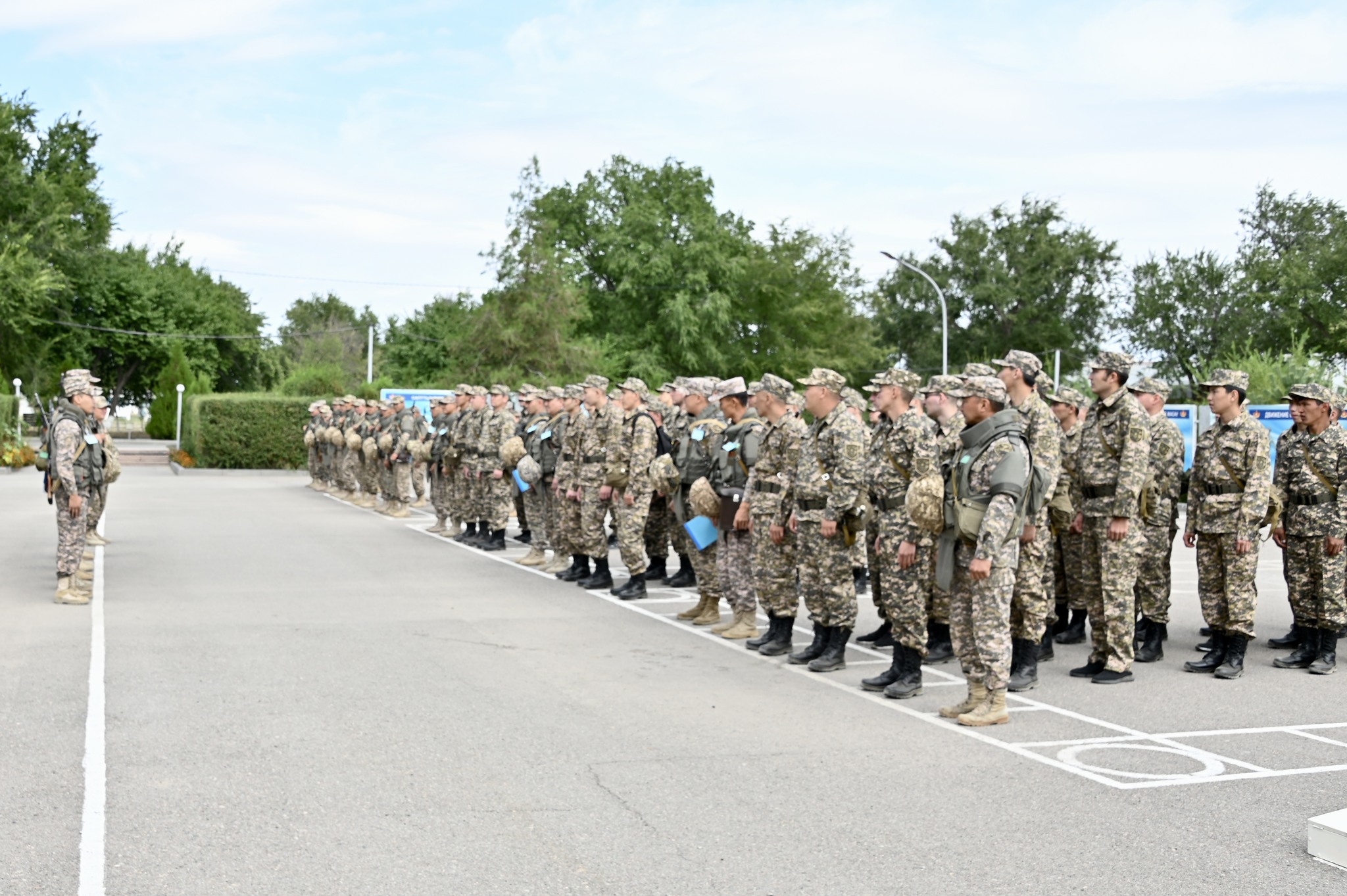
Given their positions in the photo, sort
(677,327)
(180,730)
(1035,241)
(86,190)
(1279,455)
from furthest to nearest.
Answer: (1035,241) → (86,190) → (677,327) → (1279,455) → (180,730)

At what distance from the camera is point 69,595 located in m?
11.9

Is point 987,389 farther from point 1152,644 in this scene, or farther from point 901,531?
point 1152,644

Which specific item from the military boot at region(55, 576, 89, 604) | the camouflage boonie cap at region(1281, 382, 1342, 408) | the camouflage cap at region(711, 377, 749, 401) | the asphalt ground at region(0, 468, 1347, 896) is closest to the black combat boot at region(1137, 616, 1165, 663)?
the asphalt ground at region(0, 468, 1347, 896)

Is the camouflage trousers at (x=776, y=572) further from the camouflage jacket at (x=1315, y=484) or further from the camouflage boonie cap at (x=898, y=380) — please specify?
the camouflage jacket at (x=1315, y=484)

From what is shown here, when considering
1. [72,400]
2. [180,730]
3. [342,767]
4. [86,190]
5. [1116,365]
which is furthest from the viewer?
[86,190]

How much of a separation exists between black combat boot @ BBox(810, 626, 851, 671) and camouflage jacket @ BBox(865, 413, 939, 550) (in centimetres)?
102

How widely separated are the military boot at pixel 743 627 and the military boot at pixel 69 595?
19.2ft

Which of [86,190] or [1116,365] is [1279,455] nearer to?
[1116,365]

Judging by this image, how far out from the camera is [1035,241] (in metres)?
67.2

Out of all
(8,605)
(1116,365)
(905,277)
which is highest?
(905,277)

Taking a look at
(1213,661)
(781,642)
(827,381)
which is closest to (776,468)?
(827,381)

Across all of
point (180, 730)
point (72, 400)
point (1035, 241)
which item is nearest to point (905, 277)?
point (1035, 241)

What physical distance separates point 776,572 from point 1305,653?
3900 millimetres

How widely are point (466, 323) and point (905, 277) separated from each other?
2968cm
